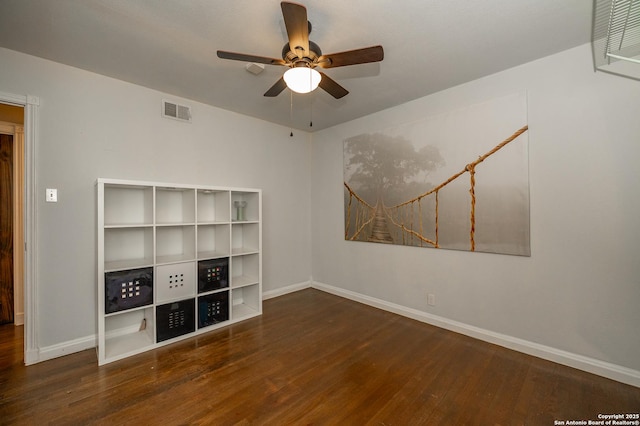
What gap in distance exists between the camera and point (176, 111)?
3.00m

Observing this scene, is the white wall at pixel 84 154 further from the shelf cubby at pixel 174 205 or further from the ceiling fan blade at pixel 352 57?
the ceiling fan blade at pixel 352 57

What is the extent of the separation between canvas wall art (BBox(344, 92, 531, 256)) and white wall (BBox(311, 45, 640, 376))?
0.34ft

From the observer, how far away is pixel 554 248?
2217mm

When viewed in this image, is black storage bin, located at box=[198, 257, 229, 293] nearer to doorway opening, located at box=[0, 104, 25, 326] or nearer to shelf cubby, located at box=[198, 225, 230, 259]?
shelf cubby, located at box=[198, 225, 230, 259]

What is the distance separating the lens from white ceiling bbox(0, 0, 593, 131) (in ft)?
5.62

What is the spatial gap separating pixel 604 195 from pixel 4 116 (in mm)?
5804

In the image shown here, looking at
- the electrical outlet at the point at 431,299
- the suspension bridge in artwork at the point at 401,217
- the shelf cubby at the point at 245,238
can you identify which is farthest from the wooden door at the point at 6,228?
the electrical outlet at the point at 431,299

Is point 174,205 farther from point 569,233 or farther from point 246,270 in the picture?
point 569,233

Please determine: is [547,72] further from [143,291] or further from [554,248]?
[143,291]

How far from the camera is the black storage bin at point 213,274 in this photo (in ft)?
9.12

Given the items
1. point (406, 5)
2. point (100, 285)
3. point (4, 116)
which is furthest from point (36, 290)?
point (406, 5)

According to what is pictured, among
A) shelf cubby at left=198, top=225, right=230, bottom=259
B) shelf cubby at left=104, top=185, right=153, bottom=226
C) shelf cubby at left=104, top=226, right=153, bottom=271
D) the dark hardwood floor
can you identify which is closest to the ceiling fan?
shelf cubby at left=104, top=185, right=153, bottom=226

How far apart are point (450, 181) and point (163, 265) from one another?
10.0 ft

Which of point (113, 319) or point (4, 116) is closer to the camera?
point (113, 319)
